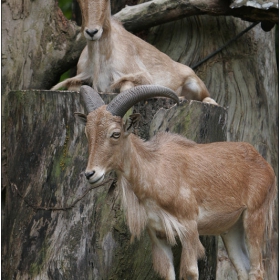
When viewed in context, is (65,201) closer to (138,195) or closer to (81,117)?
(138,195)

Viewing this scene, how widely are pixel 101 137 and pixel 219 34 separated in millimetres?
5383

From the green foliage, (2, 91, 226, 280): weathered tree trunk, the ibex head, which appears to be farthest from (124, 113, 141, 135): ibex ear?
the green foliage

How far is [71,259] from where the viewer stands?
7.62 meters

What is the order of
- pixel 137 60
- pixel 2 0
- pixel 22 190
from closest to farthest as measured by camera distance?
pixel 22 190 → pixel 137 60 → pixel 2 0

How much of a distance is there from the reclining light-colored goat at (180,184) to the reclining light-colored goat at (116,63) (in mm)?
1315

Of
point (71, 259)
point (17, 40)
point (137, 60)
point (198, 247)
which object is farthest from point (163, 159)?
point (17, 40)

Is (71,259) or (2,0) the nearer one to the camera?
(71,259)

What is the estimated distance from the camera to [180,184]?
23.0 feet

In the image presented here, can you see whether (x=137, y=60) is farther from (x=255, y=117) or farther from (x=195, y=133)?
(x=255, y=117)

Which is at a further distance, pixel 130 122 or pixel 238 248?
pixel 238 248

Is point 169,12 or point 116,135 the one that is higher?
point 116,135

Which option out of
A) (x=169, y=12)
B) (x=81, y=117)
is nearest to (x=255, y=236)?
(x=81, y=117)

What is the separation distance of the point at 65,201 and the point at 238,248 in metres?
2.16

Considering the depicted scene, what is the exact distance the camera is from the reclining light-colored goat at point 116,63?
8.09 metres
